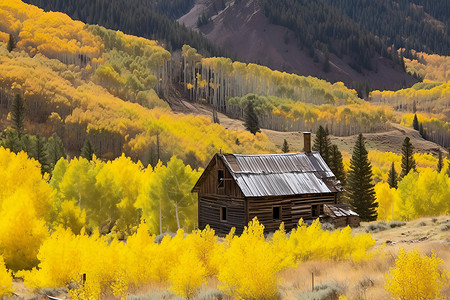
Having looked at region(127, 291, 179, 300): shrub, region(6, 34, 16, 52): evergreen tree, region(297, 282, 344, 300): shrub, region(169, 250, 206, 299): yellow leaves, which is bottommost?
region(127, 291, 179, 300): shrub

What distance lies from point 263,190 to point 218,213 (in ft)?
13.5

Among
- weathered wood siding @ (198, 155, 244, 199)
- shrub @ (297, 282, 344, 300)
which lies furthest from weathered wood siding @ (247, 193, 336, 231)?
shrub @ (297, 282, 344, 300)

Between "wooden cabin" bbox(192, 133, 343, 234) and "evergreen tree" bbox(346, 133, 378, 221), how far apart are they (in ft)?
55.1

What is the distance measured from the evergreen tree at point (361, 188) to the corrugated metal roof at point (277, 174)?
54.6 feet

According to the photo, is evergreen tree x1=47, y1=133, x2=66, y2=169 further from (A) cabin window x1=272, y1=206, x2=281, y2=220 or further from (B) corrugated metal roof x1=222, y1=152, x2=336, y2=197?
(A) cabin window x1=272, y1=206, x2=281, y2=220

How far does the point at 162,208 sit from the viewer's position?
160 feet

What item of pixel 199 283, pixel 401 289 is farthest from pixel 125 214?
pixel 401 289

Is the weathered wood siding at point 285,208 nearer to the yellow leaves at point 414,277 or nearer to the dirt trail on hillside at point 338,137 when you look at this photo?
the yellow leaves at point 414,277

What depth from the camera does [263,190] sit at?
38.3 m

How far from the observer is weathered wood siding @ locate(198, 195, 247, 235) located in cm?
3834

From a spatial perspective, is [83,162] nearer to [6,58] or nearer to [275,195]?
[275,195]

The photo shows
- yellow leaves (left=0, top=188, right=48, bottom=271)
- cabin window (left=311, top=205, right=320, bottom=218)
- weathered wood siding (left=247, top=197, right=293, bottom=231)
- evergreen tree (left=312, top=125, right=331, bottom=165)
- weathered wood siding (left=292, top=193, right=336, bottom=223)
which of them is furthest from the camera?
evergreen tree (left=312, top=125, right=331, bottom=165)

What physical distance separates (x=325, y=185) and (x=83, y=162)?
20.5 metres

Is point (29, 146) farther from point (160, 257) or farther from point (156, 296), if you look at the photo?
point (156, 296)
